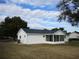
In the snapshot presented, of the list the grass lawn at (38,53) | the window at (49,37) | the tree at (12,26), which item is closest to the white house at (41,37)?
the window at (49,37)

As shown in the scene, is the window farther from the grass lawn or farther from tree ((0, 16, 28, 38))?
the grass lawn

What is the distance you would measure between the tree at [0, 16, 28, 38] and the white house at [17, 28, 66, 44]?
16.3 metres

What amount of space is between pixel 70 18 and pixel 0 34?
30776 millimetres

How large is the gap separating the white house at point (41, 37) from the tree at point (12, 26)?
1626 cm

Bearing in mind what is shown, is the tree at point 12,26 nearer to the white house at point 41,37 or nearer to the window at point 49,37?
the white house at point 41,37

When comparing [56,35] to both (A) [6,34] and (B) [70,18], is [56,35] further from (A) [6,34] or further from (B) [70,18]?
(A) [6,34]

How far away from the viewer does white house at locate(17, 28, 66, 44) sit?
4384cm

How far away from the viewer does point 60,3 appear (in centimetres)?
3669

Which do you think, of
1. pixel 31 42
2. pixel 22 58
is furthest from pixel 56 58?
pixel 31 42

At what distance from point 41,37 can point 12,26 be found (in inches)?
841

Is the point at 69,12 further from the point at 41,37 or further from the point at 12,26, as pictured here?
the point at 12,26

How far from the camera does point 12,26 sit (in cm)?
6397

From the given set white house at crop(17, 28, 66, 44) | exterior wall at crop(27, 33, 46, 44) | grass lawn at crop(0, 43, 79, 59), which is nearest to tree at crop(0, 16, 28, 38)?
white house at crop(17, 28, 66, 44)

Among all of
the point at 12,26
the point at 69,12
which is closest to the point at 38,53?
the point at 69,12
